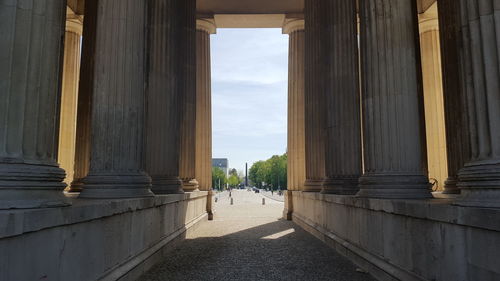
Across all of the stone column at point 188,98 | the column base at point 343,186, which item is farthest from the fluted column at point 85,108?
the column base at point 343,186

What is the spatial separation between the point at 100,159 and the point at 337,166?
56.7ft

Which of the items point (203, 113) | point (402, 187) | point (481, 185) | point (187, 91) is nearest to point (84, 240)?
point (481, 185)

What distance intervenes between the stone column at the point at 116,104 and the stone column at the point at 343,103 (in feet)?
50.2

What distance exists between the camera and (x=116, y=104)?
18328 mm

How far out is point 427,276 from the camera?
12961mm

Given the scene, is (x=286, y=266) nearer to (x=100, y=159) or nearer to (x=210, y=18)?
(x=100, y=159)

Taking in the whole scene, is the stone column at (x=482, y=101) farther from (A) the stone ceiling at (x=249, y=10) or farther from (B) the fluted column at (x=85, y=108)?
(A) the stone ceiling at (x=249, y=10)

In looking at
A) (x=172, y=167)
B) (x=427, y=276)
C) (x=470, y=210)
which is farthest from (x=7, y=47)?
(x=172, y=167)

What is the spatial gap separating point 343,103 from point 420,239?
17.4 metres

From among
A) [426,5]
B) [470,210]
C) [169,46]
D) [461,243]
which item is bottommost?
[461,243]

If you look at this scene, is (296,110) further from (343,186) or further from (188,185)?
(343,186)

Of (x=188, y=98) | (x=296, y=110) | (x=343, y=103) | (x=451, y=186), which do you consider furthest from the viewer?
(x=296, y=110)

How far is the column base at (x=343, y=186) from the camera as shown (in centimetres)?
2845

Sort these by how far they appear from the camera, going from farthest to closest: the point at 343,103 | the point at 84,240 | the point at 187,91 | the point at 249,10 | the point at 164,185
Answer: the point at 249,10 < the point at 187,91 < the point at 343,103 < the point at 164,185 < the point at 84,240
